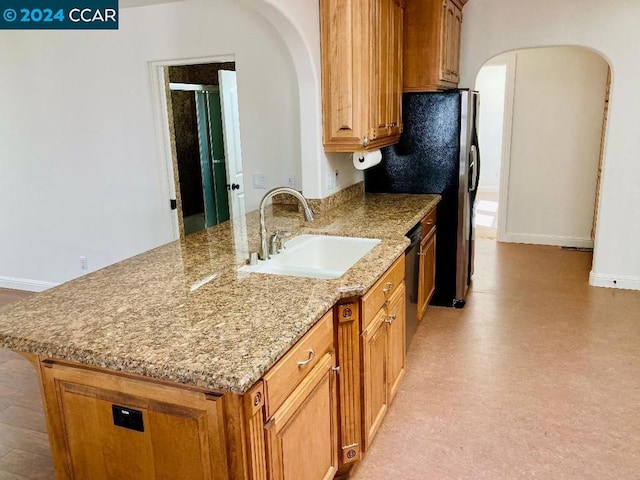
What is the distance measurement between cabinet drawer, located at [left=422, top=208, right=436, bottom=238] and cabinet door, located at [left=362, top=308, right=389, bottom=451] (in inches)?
51.7

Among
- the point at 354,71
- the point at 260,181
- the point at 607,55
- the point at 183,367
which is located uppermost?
the point at 607,55

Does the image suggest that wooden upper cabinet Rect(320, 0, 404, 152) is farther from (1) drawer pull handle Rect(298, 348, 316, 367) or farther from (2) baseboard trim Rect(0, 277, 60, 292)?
(2) baseboard trim Rect(0, 277, 60, 292)

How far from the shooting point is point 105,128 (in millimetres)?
4191

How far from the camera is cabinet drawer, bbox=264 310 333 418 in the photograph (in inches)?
57.3

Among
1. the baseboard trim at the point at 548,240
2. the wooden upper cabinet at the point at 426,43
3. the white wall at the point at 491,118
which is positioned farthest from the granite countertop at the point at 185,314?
the white wall at the point at 491,118

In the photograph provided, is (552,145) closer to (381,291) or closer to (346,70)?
(346,70)

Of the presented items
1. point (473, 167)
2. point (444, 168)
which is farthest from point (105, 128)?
point (473, 167)

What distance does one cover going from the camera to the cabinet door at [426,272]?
137 inches

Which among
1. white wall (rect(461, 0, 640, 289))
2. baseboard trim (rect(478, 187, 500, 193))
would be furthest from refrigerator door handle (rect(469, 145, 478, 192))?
baseboard trim (rect(478, 187, 500, 193))

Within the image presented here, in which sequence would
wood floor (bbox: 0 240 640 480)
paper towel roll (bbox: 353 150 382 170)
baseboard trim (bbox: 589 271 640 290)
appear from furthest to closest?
baseboard trim (bbox: 589 271 640 290) → paper towel roll (bbox: 353 150 382 170) → wood floor (bbox: 0 240 640 480)

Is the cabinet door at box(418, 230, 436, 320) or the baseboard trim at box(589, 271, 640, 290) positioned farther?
the baseboard trim at box(589, 271, 640, 290)

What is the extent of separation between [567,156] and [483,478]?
4.44 m

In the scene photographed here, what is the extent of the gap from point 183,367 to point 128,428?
0.33m

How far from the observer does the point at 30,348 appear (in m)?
1.50
